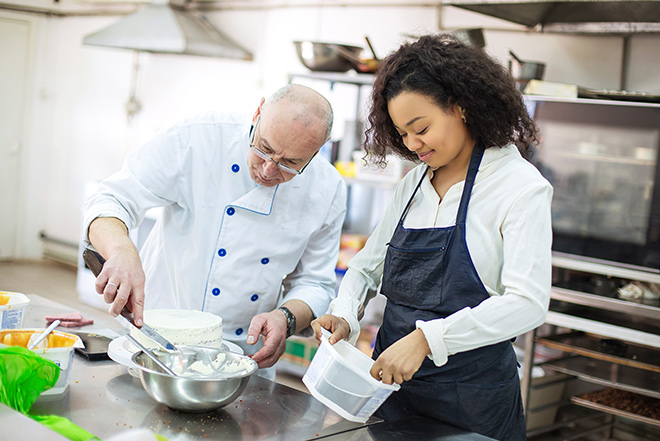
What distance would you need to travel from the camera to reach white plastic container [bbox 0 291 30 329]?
5.23 ft

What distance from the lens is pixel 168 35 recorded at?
4.75 m

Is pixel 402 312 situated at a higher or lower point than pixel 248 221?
lower

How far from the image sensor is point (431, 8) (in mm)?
4133

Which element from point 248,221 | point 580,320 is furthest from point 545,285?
point 580,320

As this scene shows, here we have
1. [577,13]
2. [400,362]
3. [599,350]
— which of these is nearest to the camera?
[400,362]

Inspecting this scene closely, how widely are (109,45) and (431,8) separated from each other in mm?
2401

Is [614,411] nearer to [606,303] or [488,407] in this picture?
[606,303]

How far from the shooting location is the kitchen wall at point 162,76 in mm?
3570

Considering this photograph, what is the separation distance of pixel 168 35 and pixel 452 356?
3.91 metres

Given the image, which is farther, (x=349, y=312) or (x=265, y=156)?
(x=265, y=156)

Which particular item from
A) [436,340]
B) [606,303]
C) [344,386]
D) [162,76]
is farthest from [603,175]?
[162,76]

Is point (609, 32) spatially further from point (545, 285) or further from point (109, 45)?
point (109, 45)

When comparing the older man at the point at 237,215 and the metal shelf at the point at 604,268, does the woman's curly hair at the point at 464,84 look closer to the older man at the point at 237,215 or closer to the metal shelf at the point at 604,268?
the older man at the point at 237,215

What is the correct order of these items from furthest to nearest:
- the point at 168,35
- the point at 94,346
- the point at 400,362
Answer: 1. the point at 168,35
2. the point at 94,346
3. the point at 400,362
